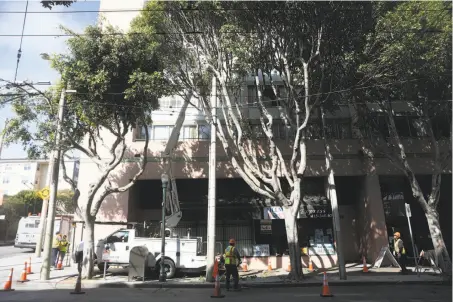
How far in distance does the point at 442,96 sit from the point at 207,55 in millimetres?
9151

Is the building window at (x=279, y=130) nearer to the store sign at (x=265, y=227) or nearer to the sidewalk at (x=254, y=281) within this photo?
the store sign at (x=265, y=227)

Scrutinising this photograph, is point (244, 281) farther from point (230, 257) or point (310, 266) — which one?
point (310, 266)

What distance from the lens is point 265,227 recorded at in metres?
19.7

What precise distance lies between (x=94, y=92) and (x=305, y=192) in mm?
12214

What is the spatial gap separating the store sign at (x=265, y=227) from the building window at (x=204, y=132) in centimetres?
573

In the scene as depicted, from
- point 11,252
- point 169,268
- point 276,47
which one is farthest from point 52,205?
point 11,252

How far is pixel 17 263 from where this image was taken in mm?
19203

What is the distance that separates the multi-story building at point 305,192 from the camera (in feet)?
63.7

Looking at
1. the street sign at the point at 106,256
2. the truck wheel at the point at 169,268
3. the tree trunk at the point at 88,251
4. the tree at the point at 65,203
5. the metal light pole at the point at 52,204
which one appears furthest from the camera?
the tree at the point at 65,203

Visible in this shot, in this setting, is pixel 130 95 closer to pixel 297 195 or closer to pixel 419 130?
pixel 297 195

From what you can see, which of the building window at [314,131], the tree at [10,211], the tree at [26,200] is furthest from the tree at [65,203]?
the building window at [314,131]

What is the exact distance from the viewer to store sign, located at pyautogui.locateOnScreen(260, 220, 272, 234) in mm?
19656

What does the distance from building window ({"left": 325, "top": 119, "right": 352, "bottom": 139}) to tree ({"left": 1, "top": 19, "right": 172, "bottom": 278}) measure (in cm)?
1004

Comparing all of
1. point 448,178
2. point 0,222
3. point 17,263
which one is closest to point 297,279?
point 448,178
